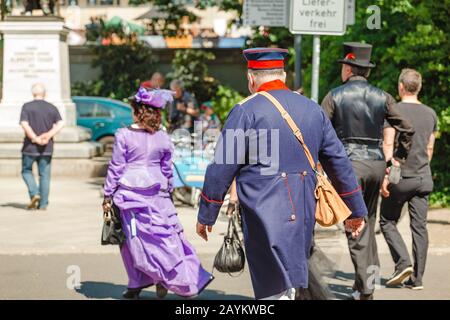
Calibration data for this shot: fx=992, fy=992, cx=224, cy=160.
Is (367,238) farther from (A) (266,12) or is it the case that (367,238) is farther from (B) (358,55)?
(A) (266,12)

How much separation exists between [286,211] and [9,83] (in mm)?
13738

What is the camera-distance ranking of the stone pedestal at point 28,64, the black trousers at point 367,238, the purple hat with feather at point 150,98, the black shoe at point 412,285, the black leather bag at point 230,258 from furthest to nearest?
the stone pedestal at point 28,64
the black shoe at point 412,285
the purple hat with feather at point 150,98
the black trousers at point 367,238
the black leather bag at point 230,258

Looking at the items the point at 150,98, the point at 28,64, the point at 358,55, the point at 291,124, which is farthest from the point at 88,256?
the point at 28,64

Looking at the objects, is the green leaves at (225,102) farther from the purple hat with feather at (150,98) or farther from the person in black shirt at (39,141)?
the purple hat with feather at (150,98)

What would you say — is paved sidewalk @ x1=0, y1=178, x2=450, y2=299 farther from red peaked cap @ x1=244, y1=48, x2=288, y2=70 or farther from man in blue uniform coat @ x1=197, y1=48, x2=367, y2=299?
red peaked cap @ x1=244, y1=48, x2=288, y2=70

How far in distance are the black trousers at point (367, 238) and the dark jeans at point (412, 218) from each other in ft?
2.14

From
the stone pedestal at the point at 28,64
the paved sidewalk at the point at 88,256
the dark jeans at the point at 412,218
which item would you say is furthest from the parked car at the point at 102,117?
the dark jeans at the point at 412,218

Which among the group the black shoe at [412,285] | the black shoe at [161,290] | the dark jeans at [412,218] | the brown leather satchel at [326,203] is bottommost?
the black shoe at [412,285]

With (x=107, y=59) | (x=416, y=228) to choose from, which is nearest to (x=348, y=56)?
(x=416, y=228)

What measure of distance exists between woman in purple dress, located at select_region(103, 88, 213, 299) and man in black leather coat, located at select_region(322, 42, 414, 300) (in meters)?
1.27

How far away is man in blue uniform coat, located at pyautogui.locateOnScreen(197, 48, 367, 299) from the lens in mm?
5598

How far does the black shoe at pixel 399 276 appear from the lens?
8.54m
